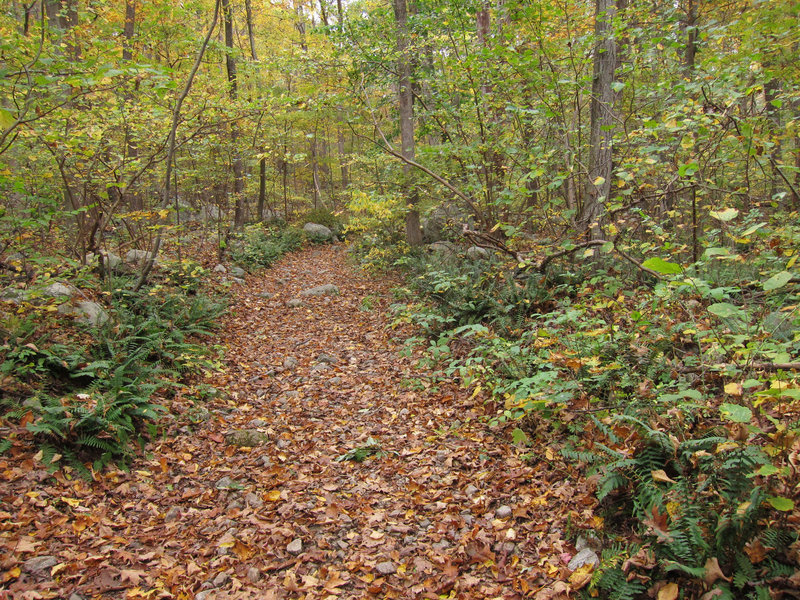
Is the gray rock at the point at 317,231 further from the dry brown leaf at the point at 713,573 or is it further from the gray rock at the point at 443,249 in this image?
the dry brown leaf at the point at 713,573

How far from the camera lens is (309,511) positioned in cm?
388

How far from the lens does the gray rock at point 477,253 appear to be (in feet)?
30.3

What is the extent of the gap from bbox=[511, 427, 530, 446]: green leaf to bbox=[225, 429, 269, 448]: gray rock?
113 inches

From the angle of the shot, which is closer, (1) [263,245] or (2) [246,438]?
(2) [246,438]

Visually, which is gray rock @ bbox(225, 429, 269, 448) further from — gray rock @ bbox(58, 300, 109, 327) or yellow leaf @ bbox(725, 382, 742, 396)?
yellow leaf @ bbox(725, 382, 742, 396)

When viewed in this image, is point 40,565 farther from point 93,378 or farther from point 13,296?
point 13,296

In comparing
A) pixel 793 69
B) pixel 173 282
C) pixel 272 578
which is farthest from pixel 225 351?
pixel 793 69

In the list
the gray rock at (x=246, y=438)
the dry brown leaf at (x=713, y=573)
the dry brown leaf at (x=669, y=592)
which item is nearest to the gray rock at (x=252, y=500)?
the gray rock at (x=246, y=438)

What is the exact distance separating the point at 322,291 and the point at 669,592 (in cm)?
992

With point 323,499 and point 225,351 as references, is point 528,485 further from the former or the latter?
point 225,351

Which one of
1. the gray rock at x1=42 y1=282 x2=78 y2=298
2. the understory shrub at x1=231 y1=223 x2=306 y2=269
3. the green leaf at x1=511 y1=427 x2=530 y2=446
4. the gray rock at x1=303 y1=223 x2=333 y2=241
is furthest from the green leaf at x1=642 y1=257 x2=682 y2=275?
the gray rock at x1=303 y1=223 x2=333 y2=241

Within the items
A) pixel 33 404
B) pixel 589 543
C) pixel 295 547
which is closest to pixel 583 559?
pixel 589 543

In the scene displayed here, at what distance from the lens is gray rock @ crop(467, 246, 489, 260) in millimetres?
9227

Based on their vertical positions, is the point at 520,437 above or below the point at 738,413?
below
